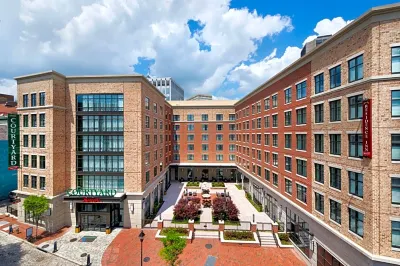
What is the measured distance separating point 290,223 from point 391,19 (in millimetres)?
19517

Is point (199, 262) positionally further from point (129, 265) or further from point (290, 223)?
point (290, 223)

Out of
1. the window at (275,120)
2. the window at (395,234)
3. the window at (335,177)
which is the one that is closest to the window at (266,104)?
the window at (275,120)

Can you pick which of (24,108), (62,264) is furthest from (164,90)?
(62,264)

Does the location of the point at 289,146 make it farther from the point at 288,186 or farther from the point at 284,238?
the point at 284,238

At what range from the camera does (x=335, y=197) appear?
14039mm

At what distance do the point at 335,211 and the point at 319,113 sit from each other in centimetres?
808

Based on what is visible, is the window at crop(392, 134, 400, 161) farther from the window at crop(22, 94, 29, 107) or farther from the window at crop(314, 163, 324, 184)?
the window at crop(22, 94, 29, 107)

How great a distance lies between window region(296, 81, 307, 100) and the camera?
1814 centimetres

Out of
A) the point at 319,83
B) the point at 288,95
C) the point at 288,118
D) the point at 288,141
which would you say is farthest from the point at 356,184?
the point at 288,95

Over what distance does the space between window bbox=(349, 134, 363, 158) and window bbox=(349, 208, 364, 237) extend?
3824 millimetres

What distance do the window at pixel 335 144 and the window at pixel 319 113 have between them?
184 cm

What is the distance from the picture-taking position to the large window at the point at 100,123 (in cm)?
2303

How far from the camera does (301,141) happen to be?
18.8m

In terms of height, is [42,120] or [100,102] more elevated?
[100,102]
